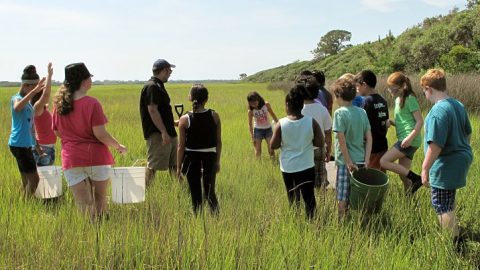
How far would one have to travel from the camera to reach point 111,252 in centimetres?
264

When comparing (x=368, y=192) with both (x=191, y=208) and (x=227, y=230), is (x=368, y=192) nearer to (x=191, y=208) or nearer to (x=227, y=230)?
(x=227, y=230)

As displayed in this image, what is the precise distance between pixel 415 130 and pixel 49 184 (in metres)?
4.08

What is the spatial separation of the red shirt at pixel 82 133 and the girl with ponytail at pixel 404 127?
3144 mm

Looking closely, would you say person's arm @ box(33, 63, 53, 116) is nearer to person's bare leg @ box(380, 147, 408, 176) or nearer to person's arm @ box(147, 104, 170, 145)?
person's arm @ box(147, 104, 170, 145)

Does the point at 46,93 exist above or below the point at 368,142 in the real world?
above

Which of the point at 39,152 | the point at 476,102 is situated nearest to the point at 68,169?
the point at 39,152

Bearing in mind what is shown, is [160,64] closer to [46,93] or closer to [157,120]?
[157,120]

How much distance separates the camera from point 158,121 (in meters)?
4.93

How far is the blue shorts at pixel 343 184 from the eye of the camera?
4.00 metres

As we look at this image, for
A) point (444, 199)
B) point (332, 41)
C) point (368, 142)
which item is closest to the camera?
point (444, 199)

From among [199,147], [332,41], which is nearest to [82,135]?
[199,147]

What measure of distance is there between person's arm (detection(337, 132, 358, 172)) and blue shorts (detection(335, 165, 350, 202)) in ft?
0.30

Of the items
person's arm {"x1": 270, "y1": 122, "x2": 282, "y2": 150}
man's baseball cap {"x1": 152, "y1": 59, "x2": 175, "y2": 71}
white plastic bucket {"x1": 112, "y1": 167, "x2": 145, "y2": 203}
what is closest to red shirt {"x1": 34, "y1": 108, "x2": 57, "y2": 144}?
man's baseball cap {"x1": 152, "y1": 59, "x2": 175, "y2": 71}

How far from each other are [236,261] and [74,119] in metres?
1.94
